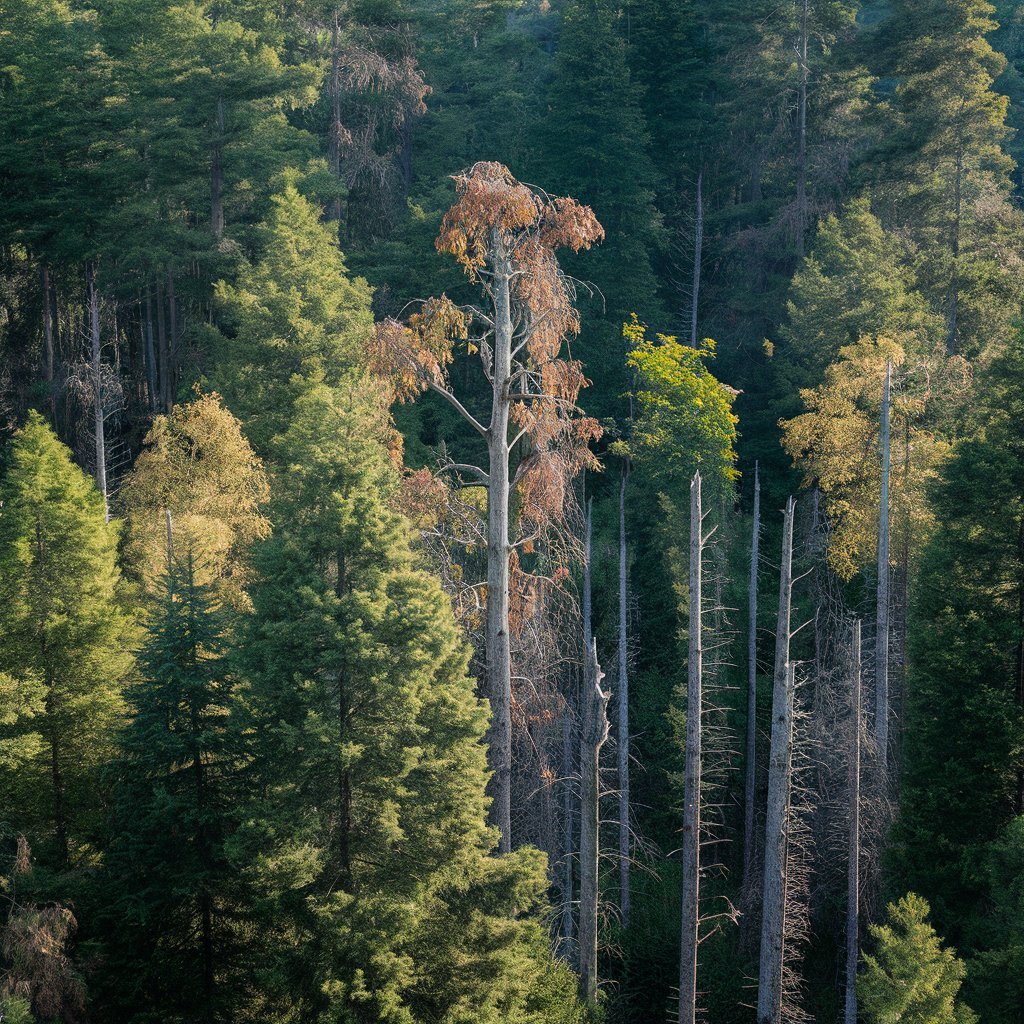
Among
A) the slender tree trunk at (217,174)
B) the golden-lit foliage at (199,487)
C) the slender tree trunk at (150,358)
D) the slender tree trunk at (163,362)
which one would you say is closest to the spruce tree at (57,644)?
the golden-lit foliage at (199,487)

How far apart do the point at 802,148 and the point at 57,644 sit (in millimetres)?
27161

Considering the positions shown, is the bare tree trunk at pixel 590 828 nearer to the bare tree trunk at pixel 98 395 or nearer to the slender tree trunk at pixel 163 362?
the bare tree trunk at pixel 98 395

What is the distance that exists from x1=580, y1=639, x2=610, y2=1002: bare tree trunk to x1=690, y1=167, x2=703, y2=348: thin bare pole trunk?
21.3m

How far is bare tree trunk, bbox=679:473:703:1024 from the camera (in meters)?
16.6

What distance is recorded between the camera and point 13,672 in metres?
18.6

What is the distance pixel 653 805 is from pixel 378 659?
603 inches

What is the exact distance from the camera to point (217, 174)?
29969mm

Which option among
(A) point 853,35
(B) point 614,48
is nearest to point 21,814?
(B) point 614,48

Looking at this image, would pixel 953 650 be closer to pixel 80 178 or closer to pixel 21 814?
pixel 21 814

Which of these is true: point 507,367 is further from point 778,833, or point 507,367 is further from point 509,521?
point 778,833

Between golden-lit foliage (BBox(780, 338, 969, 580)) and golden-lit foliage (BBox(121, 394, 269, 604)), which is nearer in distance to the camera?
golden-lit foliage (BBox(121, 394, 269, 604))

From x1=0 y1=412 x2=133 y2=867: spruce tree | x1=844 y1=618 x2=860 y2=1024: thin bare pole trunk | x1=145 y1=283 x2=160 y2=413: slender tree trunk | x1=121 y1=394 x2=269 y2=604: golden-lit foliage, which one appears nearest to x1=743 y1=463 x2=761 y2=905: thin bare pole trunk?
x1=844 y1=618 x2=860 y2=1024: thin bare pole trunk

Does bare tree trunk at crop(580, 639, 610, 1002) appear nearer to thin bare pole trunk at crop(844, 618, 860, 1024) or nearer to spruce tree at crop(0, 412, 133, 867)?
thin bare pole trunk at crop(844, 618, 860, 1024)

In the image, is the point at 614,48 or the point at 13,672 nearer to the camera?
the point at 13,672
